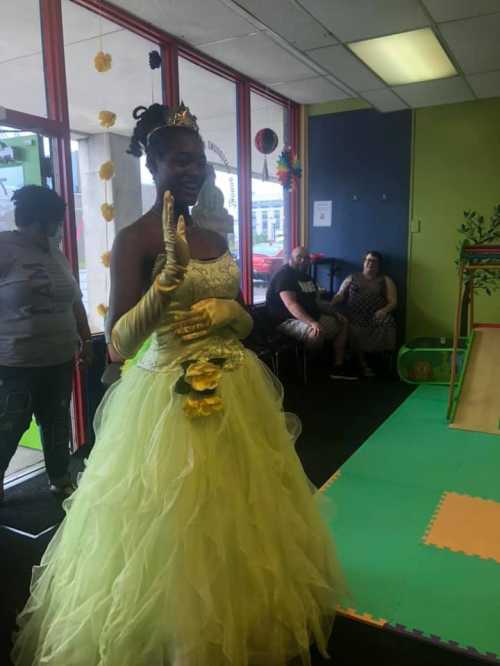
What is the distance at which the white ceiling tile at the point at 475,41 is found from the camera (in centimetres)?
353

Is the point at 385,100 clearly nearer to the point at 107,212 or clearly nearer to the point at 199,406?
the point at 107,212

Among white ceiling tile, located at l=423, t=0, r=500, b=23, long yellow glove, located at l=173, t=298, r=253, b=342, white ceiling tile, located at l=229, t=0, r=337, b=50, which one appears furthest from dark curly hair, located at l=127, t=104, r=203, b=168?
white ceiling tile, located at l=423, t=0, r=500, b=23

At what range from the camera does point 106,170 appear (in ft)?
11.5

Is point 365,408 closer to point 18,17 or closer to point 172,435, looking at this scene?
point 172,435

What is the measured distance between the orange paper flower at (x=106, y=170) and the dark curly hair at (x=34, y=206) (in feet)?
3.51

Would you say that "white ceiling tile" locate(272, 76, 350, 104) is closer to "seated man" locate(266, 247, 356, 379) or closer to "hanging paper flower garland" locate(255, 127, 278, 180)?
"hanging paper flower garland" locate(255, 127, 278, 180)

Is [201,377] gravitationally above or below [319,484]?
above

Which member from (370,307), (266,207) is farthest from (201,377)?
(266,207)

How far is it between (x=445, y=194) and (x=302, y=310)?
1976 mm

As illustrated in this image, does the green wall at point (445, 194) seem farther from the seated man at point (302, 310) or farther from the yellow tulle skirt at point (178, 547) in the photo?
the yellow tulle skirt at point (178, 547)

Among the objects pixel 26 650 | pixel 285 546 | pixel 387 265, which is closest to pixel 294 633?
pixel 285 546

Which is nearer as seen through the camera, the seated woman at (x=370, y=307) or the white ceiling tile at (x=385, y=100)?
the white ceiling tile at (x=385, y=100)

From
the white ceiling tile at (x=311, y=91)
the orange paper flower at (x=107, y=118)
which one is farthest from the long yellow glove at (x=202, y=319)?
the white ceiling tile at (x=311, y=91)

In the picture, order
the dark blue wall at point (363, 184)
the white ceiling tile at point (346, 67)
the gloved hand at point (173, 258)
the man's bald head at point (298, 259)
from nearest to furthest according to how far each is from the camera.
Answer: the gloved hand at point (173, 258)
the white ceiling tile at point (346, 67)
the man's bald head at point (298, 259)
the dark blue wall at point (363, 184)
